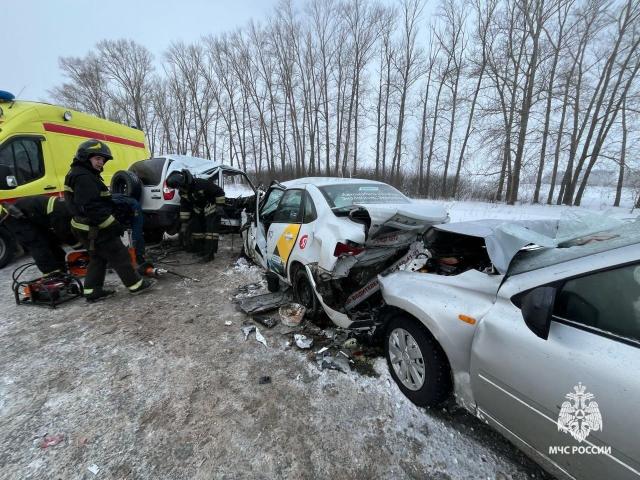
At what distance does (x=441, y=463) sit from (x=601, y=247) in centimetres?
155

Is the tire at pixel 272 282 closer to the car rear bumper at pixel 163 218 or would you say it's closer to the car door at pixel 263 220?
the car door at pixel 263 220

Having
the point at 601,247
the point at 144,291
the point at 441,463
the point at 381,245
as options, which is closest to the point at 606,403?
the point at 601,247

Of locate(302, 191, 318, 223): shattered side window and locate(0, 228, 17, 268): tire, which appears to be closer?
locate(302, 191, 318, 223): shattered side window

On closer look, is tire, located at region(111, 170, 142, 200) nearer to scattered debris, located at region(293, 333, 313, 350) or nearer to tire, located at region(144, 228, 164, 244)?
tire, located at region(144, 228, 164, 244)

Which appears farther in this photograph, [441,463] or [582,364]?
[441,463]

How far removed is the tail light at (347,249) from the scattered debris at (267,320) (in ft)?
4.22

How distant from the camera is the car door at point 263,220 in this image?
4457 mm

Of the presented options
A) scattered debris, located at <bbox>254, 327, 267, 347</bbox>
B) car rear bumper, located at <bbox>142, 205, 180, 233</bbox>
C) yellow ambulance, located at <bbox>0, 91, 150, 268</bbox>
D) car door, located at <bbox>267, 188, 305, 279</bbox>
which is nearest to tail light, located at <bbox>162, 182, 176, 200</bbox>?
car rear bumper, located at <bbox>142, 205, 180, 233</bbox>

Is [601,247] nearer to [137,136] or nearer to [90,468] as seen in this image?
[90,468]

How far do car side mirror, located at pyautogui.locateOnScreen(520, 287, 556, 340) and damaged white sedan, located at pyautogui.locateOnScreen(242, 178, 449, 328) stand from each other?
44.6 inches

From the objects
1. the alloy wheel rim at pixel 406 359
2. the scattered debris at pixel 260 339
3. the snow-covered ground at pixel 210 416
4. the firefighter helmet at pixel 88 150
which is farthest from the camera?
the firefighter helmet at pixel 88 150

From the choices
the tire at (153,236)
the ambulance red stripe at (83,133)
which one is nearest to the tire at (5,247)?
the ambulance red stripe at (83,133)

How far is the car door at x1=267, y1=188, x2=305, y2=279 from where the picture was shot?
3574 mm

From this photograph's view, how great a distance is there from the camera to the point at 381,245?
2.77 meters
